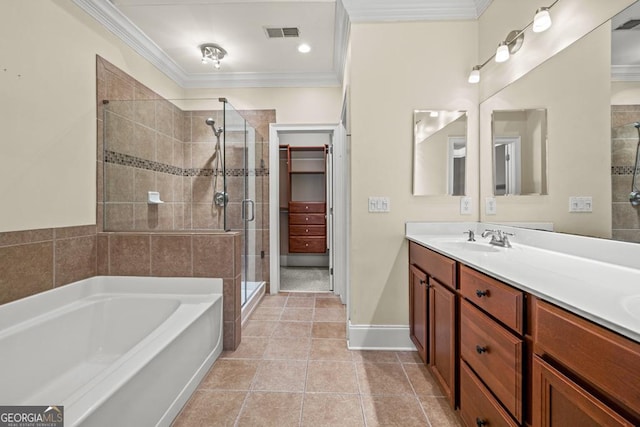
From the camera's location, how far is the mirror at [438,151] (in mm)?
2219

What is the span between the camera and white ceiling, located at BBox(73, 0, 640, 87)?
218cm

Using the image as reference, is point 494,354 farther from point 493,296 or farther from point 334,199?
point 334,199

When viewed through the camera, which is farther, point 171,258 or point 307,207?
point 307,207

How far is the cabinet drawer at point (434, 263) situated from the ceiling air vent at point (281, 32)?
2107 millimetres

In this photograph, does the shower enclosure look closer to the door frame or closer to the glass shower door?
the glass shower door

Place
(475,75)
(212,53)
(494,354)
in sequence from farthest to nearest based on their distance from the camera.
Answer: (212,53) < (475,75) < (494,354)

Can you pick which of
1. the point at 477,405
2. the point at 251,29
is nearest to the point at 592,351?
the point at 477,405

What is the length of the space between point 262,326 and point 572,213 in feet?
7.83

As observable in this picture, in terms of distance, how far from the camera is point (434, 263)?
1700mm

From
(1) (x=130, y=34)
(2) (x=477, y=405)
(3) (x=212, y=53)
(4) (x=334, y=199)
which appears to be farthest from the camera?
(4) (x=334, y=199)

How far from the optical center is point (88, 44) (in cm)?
205

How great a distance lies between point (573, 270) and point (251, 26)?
2814 millimetres

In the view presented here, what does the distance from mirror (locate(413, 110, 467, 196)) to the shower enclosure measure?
62.3 inches

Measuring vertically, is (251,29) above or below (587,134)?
above
